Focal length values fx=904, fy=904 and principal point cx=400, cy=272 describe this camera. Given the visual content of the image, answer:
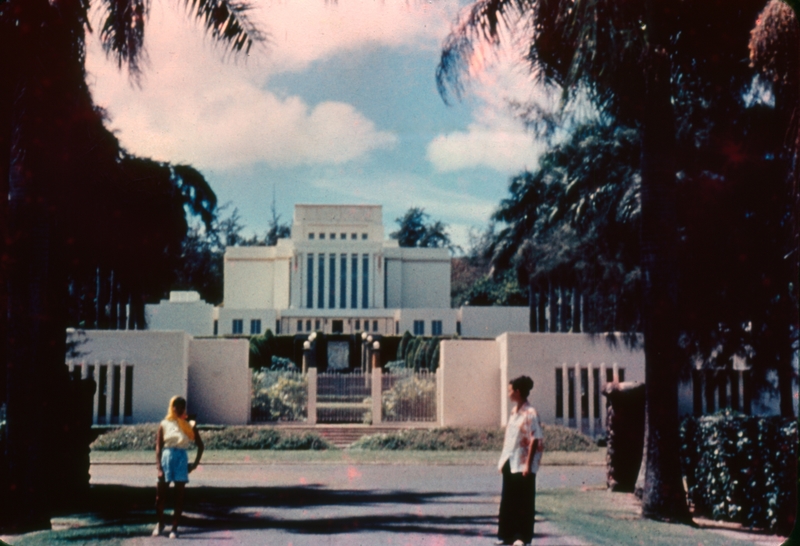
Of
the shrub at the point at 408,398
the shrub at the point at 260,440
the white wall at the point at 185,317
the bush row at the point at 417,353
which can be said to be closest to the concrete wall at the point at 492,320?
the bush row at the point at 417,353

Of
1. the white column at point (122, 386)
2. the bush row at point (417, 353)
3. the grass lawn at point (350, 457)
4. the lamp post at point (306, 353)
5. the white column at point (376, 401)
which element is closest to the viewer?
the grass lawn at point (350, 457)

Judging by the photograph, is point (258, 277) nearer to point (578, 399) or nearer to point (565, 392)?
point (565, 392)

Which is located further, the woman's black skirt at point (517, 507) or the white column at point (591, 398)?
the white column at point (591, 398)

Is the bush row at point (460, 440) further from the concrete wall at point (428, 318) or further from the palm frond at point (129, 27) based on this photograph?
the concrete wall at point (428, 318)

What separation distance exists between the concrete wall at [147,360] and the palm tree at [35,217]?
38.0 feet

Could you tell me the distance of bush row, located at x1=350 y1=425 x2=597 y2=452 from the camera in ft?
64.0

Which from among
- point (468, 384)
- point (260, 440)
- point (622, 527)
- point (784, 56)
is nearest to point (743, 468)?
point (622, 527)

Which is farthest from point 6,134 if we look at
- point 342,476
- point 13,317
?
point 342,476

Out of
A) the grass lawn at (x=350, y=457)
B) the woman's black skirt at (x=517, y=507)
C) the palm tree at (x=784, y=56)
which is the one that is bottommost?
the grass lawn at (x=350, y=457)

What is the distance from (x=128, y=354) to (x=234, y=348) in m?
2.55

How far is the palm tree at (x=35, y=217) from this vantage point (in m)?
8.84

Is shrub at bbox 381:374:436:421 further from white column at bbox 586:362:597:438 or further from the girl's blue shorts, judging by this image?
the girl's blue shorts

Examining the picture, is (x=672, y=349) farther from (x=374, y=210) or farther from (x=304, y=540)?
(x=374, y=210)

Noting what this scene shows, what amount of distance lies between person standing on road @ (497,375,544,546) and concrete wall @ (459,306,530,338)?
35.4m
